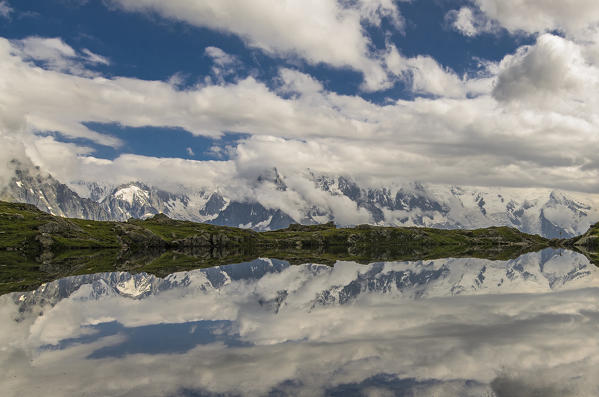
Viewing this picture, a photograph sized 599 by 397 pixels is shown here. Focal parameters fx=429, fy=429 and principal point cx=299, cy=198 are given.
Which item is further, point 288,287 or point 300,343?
point 288,287

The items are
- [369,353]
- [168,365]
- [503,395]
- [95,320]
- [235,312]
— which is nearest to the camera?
[503,395]

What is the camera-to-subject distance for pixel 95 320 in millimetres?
44938

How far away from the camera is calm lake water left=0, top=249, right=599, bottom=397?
23.8 metres

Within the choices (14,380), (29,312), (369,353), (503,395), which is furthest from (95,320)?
(503,395)

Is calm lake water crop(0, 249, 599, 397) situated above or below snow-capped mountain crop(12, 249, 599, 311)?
above

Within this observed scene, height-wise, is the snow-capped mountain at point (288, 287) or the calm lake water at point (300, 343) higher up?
the calm lake water at point (300, 343)

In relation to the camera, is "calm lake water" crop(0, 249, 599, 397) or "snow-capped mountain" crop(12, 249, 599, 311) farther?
"snow-capped mountain" crop(12, 249, 599, 311)

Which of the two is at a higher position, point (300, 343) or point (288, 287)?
point (300, 343)

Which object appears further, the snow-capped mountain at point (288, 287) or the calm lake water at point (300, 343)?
the snow-capped mountain at point (288, 287)

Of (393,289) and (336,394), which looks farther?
(393,289)

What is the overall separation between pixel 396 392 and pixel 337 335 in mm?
13570

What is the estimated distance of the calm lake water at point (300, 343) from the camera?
23766 mm

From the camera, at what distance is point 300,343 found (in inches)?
1308

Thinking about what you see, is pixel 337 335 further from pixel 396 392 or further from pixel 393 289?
pixel 393 289
